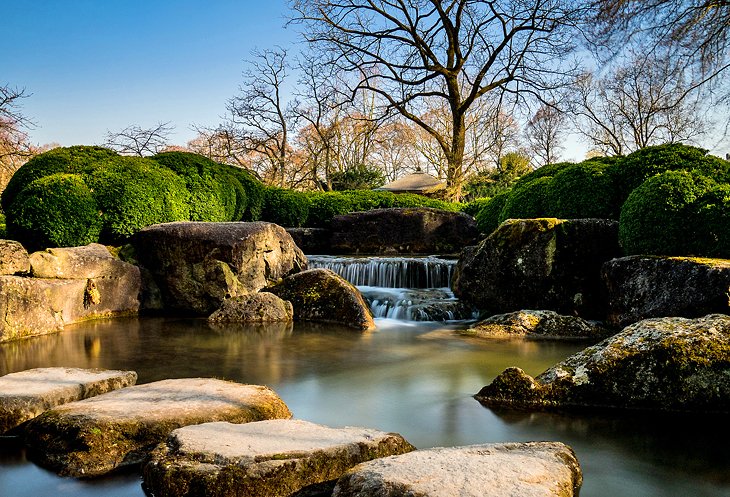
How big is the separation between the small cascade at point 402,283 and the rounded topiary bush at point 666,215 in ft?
9.42

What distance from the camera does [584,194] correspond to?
1033 cm

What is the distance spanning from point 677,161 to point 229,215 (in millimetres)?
9183

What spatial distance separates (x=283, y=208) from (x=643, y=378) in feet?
43.3

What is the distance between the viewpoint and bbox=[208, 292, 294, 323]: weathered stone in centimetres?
866

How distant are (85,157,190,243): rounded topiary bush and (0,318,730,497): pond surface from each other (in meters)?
2.28

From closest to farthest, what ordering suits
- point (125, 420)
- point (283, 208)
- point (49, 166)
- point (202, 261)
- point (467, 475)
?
point (467, 475) → point (125, 420) → point (202, 261) → point (49, 166) → point (283, 208)

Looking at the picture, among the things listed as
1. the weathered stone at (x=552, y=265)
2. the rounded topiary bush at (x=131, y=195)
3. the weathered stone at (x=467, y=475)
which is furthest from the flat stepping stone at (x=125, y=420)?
the rounded topiary bush at (x=131, y=195)

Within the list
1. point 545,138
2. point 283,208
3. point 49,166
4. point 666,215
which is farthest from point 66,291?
point 545,138


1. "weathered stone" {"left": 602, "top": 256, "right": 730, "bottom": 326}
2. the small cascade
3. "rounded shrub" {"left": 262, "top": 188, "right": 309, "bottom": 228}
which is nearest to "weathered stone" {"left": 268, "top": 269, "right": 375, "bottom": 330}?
the small cascade

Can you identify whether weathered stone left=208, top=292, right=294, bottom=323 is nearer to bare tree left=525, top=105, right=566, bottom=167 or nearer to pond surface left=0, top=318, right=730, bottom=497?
pond surface left=0, top=318, right=730, bottom=497

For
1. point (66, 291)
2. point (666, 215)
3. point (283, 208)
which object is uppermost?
point (283, 208)

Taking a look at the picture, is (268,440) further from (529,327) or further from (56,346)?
(529,327)

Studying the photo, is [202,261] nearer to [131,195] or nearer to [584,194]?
[131,195]

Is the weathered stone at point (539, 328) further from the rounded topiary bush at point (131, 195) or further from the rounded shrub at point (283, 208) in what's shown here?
the rounded shrub at point (283, 208)
